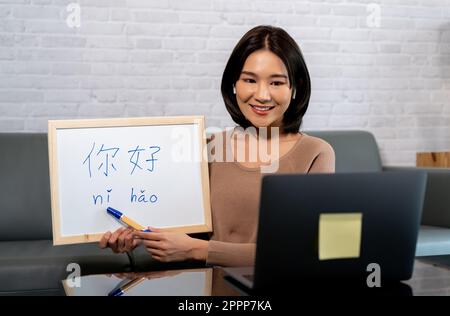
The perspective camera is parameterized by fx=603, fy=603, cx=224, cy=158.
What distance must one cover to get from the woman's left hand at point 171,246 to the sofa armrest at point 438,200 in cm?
147

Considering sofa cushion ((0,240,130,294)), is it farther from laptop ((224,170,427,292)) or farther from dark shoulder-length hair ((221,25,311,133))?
laptop ((224,170,427,292))

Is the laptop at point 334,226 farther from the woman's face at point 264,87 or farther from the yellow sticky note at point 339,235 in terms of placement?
the woman's face at point 264,87

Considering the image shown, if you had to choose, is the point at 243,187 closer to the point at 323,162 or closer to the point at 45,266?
the point at 323,162

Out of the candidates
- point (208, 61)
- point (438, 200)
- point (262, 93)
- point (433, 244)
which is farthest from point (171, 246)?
point (208, 61)

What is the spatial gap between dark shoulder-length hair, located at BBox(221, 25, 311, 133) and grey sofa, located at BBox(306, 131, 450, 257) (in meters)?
0.90

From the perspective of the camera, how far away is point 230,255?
3.84 ft

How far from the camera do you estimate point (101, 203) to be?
3.91ft

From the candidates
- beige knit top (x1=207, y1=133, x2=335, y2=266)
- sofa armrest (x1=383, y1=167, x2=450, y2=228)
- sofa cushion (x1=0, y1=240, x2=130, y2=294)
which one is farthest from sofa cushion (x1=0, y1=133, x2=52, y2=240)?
sofa armrest (x1=383, y1=167, x2=450, y2=228)

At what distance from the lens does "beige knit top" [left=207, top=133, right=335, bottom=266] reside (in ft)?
4.27

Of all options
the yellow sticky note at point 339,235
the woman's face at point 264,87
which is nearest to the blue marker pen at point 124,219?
the woman's face at point 264,87

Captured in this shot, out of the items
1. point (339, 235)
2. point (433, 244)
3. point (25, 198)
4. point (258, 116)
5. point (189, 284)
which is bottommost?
point (433, 244)

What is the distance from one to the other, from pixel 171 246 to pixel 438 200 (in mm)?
1555

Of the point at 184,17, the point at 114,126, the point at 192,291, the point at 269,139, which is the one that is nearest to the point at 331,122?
the point at 184,17

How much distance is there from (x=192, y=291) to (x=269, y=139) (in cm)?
57
